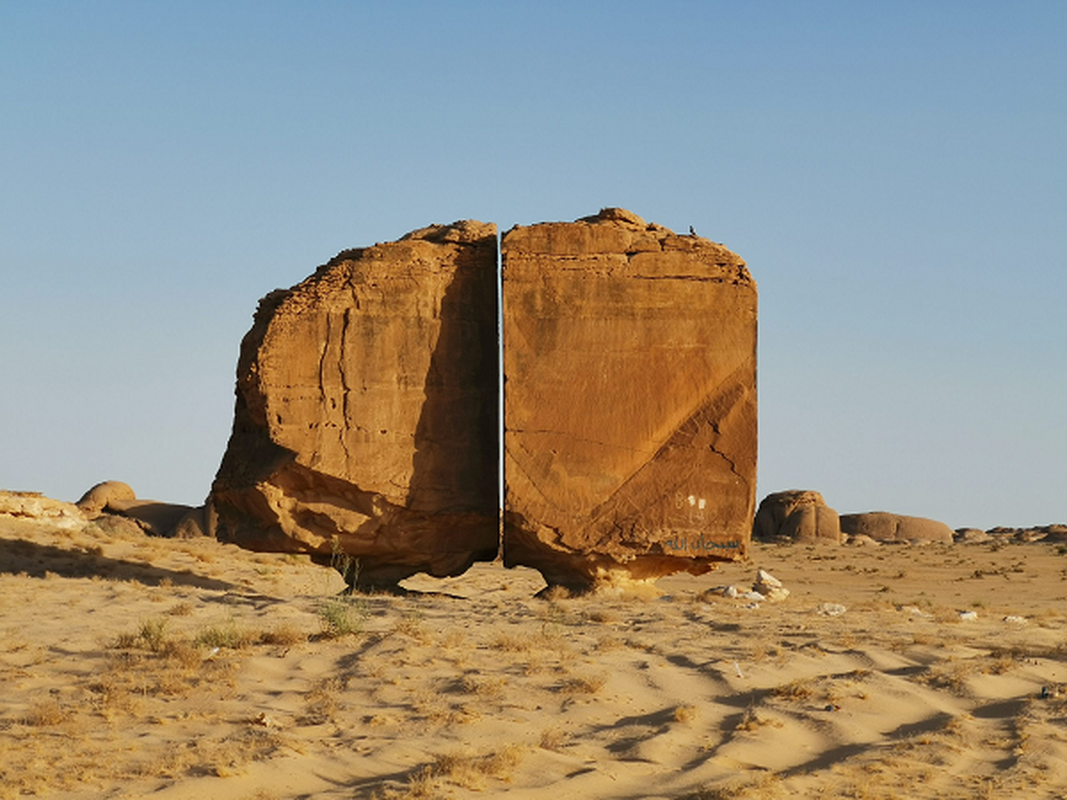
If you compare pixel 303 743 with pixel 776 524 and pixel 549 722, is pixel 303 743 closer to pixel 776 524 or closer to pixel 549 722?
pixel 549 722

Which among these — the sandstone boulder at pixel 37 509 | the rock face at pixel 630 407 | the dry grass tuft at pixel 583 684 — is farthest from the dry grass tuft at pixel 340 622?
the sandstone boulder at pixel 37 509

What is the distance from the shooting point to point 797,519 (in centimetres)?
3659

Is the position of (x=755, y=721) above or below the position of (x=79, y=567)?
below

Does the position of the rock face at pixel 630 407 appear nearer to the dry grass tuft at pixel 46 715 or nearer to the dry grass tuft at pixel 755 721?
the dry grass tuft at pixel 755 721

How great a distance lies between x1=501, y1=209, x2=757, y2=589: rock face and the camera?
12.5m

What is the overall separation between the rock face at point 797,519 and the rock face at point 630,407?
78.5ft

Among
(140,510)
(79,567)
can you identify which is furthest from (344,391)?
(140,510)

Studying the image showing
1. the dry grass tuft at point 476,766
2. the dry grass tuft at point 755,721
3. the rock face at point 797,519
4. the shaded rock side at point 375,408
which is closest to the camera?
the dry grass tuft at point 476,766

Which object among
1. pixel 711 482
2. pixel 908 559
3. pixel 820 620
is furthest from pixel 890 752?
pixel 908 559

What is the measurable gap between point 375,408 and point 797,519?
26.2 meters

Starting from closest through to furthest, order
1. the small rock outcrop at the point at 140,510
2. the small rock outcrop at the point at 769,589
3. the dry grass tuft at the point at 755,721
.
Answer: the dry grass tuft at the point at 755,721, the small rock outcrop at the point at 769,589, the small rock outcrop at the point at 140,510

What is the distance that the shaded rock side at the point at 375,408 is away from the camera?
12.6 m

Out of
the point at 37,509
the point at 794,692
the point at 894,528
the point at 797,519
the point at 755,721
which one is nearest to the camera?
the point at 755,721

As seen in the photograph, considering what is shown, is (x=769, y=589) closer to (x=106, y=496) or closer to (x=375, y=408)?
(x=375, y=408)
